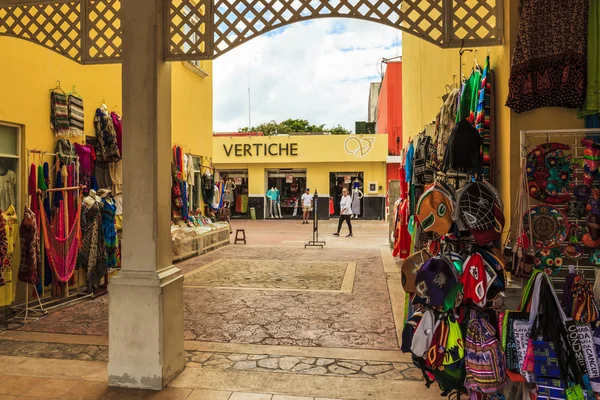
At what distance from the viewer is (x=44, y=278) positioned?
680 cm

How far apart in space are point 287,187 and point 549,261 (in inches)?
865

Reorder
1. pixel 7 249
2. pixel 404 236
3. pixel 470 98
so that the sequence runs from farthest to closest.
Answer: pixel 404 236 < pixel 7 249 < pixel 470 98

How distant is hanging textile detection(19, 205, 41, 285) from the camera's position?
5984 millimetres

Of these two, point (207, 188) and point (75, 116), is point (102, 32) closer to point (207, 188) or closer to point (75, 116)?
point (75, 116)

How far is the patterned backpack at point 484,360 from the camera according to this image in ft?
9.27

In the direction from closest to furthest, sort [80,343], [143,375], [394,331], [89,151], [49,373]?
1. [143,375]
2. [49,373]
3. [80,343]
4. [394,331]
5. [89,151]

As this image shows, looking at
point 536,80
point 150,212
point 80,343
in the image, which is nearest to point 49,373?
point 80,343

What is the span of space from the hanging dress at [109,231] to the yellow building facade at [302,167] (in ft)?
53.9

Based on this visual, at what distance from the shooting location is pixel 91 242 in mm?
7160

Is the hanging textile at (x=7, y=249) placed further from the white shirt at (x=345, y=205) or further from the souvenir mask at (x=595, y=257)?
the white shirt at (x=345, y=205)

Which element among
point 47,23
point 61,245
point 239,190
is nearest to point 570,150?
point 47,23

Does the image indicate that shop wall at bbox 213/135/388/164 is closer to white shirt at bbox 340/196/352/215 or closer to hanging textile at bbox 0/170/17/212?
white shirt at bbox 340/196/352/215

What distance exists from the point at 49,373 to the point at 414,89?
8.53 metres

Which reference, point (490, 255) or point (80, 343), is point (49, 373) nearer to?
point (80, 343)
